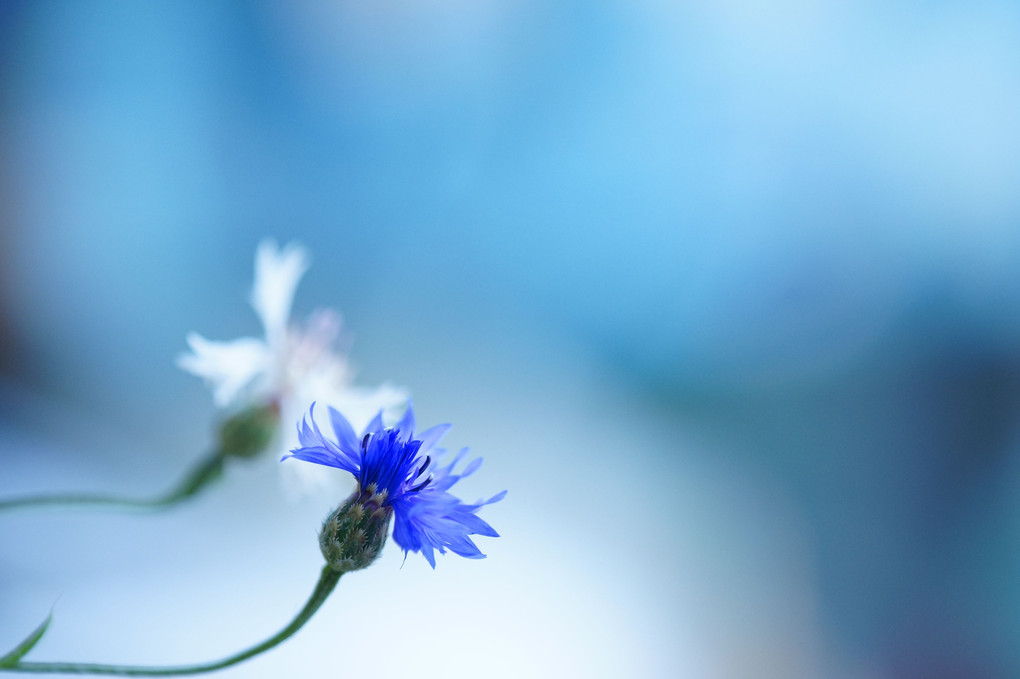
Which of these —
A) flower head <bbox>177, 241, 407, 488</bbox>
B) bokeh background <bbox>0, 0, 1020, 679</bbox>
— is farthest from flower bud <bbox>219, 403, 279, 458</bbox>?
bokeh background <bbox>0, 0, 1020, 679</bbox>

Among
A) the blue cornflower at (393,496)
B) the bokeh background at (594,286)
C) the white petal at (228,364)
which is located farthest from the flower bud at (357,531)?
the bokeh background at (594,286)

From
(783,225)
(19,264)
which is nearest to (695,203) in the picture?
(783,225)

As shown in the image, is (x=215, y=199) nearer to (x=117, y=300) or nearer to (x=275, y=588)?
(x=117, y=300)

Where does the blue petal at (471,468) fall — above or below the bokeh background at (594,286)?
below

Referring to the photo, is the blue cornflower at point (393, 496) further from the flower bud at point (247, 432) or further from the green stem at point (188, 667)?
the flower bud at point (247, 432)

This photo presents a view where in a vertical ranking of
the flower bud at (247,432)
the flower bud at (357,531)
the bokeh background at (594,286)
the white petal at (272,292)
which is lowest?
the flower bud at (357,531)

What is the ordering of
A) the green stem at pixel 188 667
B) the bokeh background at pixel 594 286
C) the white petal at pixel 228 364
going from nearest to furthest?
the green stem at pixel 188 667
the white petal at pixel 228 364
the bokeh background at pixel 594 286

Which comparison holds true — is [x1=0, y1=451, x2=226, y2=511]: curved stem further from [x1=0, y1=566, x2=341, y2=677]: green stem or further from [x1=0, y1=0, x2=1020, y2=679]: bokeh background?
[x1=0, y1=0, x2=1020, y2=679]: bokeh background
